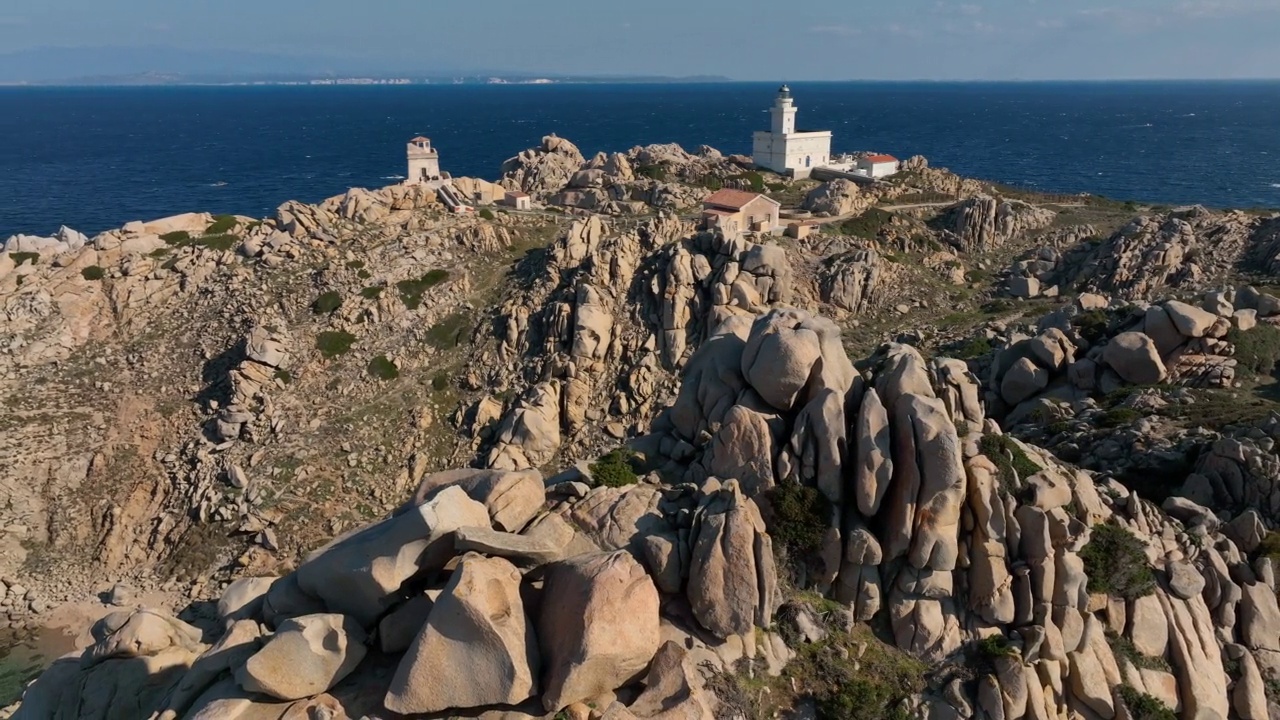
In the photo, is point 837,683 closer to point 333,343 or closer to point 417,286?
point 333,343

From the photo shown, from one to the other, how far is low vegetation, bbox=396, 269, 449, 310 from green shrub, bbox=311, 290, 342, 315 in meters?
4.86

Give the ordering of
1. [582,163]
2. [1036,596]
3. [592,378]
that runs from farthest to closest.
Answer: [582,163]
[592,378]
[1036,596]

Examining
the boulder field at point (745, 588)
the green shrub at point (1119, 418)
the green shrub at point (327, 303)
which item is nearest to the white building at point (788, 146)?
the green shrub at point (327, 303)

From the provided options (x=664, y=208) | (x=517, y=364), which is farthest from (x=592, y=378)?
(x=664, y=208)

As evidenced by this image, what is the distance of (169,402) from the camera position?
5366cm

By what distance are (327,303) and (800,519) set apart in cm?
5038

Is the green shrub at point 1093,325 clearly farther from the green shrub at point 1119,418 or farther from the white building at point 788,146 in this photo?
the white building at point 788,146

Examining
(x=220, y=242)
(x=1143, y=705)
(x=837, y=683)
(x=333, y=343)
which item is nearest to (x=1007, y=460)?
(x=1143, y=705)

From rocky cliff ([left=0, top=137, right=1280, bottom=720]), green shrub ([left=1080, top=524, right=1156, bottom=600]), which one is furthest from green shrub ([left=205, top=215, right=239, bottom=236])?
green shrub ([left=1080, top=524, right=1156, bottom=600])

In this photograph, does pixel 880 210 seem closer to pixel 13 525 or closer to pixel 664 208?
pixel 664 208

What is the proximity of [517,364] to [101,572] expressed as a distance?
29.2 meters

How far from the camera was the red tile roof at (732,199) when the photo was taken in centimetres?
7488

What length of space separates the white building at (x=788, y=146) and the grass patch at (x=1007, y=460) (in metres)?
85.1

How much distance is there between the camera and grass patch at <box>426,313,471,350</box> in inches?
2338
